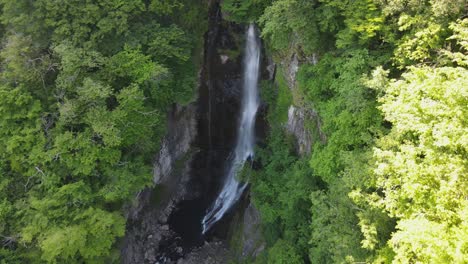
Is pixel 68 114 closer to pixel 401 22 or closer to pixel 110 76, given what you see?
pixel 110 76

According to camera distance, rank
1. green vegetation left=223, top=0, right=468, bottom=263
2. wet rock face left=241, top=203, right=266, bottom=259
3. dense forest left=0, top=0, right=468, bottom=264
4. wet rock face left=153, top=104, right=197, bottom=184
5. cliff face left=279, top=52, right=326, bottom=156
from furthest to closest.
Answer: wet rock face left=153, top=104, right=197, bottom=184
wet rock face left=241, top=203, right=266, bottom=259
cliff face left=279, top=52, right=326, bottom=156
dense forest left=0, top=0, right=468, bottom=264
green vegetation left=223, top=0, right=468, bottom=263

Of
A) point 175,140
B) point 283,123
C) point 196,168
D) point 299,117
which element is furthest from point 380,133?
point 196,168

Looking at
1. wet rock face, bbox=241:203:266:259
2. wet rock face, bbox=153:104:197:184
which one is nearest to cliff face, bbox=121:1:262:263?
wet rock face, bbox=153:104:197:184

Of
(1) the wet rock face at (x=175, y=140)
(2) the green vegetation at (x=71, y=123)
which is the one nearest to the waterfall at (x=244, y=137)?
(1) the wet rock face at (x=175, y=140)

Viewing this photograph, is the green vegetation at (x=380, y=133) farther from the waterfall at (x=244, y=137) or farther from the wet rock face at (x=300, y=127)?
the waterfall at (x=244, y=137)

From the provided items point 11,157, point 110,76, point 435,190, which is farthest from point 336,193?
point 11,157

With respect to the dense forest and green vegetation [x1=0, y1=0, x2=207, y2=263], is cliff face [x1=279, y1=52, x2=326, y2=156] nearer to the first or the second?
the dense forest
